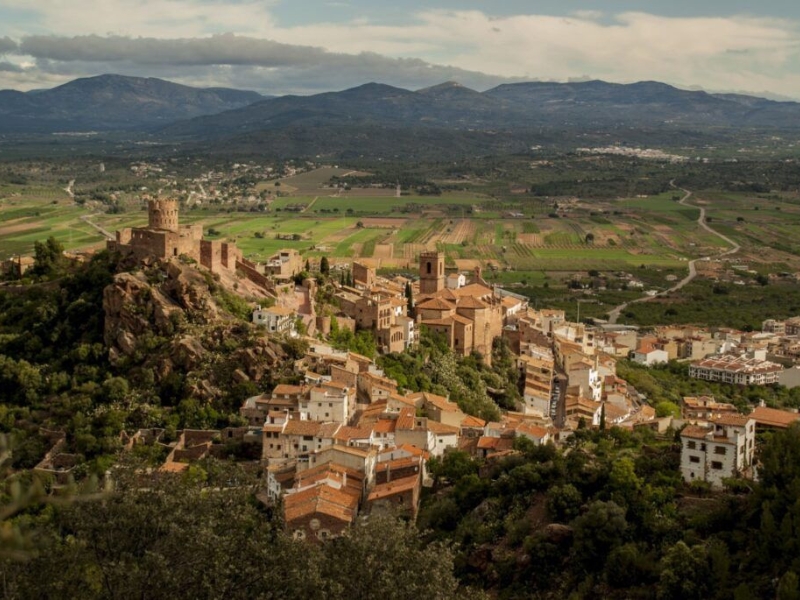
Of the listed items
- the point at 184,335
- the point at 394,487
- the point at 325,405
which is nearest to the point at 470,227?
the point at 184,335

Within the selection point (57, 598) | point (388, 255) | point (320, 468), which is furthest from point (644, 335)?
point (57, 598)

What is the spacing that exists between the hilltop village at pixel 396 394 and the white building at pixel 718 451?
0.04m

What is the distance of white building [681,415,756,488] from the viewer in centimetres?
2564

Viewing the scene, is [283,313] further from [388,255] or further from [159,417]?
[388,255]

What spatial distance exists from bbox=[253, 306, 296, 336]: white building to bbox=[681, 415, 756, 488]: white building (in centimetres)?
1936

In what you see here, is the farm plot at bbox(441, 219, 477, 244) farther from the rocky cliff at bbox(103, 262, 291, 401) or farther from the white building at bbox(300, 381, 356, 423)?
the white building at bbox(300, 381, 356, 423)

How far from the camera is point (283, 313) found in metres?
41.6

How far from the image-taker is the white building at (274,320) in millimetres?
41125

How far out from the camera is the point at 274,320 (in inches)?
1622

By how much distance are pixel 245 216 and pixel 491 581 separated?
112m

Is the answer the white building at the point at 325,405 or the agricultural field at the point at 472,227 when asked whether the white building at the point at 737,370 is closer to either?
the white building at the point at 325,405

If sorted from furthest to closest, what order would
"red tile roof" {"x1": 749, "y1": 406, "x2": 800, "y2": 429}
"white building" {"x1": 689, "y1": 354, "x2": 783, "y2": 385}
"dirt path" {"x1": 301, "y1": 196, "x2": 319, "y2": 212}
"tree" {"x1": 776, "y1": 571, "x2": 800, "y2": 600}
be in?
"dirt path" {"x1": 301, "y1": 196, "x2": 319, "y2": 212}, "white building" {"x1": 689, "y1": 354, "x2": 783, "y2": 385}, "red tile roof" {"x1": 749, "y1": 406, "x2": 800, "y2": 429}, "tree" {"x1": 776, "y1": 571, "x2": 800, "y2": 600}

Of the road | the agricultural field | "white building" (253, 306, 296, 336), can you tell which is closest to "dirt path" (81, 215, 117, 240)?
the agricultural field

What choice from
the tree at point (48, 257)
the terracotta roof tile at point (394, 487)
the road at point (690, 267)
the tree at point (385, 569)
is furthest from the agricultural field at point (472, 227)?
the tree at point (385, 569)
